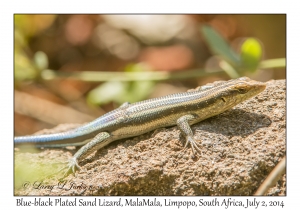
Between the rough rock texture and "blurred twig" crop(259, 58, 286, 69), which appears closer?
the rough rock texture

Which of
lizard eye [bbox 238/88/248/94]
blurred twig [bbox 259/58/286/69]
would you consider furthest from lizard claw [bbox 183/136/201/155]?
blurred twig [bbox 259/58/286/69]

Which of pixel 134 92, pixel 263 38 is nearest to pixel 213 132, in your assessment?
pixel 134 92

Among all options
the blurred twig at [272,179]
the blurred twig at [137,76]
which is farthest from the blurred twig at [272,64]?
the blurred twig at [272,179]

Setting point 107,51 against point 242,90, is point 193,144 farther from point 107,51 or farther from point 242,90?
point 107,51

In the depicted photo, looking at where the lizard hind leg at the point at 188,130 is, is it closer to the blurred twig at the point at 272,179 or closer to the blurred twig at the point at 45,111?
the blurred twig at the point at 272,179

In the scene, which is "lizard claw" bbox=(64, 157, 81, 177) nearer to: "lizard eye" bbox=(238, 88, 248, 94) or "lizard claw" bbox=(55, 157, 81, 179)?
"lizard claw" bbox=(55, 157, 81, 179)
